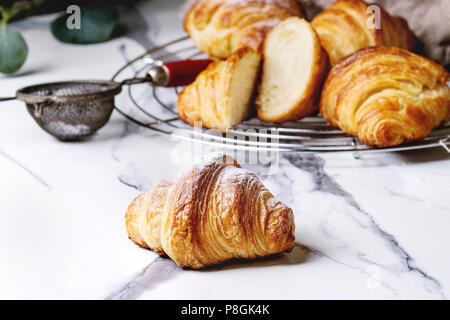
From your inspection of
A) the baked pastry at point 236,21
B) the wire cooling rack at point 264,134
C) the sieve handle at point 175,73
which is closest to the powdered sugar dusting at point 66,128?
the wire cooling rack at point 264,134

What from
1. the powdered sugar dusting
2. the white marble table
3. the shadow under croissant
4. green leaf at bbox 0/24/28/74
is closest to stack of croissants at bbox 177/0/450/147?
the white marble table

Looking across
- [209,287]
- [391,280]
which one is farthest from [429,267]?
[209,287]

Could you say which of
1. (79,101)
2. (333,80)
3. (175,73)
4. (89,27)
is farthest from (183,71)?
(89,27)

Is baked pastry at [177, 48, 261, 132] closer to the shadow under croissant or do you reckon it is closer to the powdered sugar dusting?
the powdered sugar dusting

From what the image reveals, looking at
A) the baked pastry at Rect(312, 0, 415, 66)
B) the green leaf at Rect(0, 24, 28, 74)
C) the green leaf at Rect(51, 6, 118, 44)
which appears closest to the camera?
the baked pastry at Rect(312, 0, 415, 66)

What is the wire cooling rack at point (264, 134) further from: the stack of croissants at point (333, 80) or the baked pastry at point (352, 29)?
the baked pastry at point (352, 29)

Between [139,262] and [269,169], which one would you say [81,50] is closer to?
[269,169]
